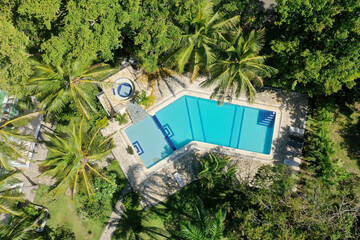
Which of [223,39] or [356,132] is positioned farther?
[356,132]

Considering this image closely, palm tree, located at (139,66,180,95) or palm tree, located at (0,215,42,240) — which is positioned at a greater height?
palm tree, located at (139,66,180,95)

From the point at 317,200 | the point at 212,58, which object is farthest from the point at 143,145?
the point at 317,200

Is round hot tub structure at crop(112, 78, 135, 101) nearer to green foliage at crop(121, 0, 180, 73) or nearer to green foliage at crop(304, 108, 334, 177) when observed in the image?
green foliage at crop(121, 0, 180, 73)

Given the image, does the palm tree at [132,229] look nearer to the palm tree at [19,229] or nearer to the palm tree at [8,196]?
the palm tree at [19,229]

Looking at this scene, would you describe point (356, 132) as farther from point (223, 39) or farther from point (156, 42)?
point (156, 42)

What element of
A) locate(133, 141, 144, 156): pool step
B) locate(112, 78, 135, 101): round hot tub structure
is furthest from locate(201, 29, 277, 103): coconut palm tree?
locate(133, 141, 144, 156): pool step

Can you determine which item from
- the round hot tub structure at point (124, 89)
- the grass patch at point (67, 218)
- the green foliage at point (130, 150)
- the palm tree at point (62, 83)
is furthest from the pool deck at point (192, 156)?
the grass patch at point (67, 218)
